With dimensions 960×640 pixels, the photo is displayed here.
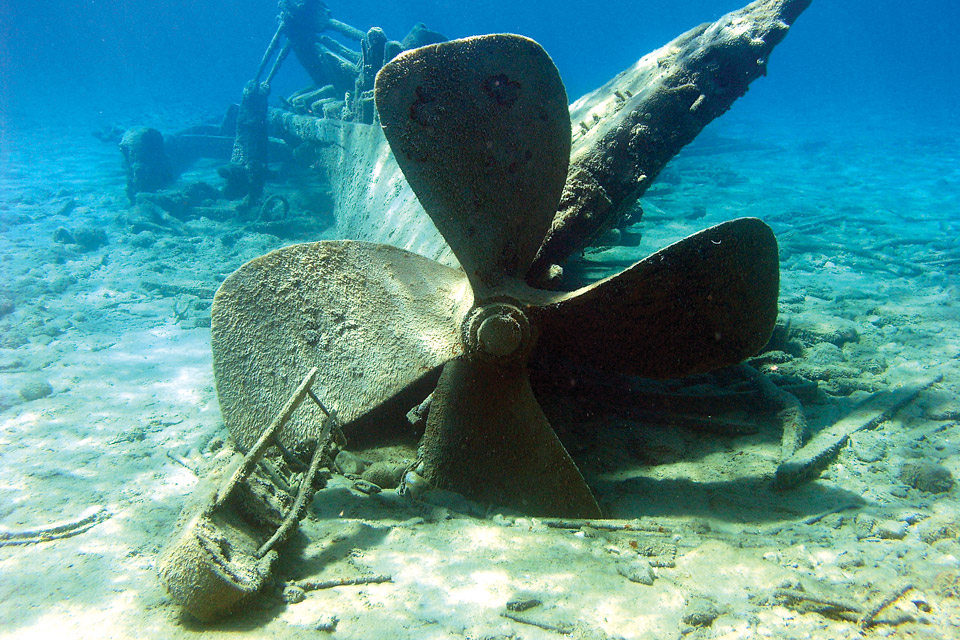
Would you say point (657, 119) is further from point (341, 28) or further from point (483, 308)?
point (341, 28)

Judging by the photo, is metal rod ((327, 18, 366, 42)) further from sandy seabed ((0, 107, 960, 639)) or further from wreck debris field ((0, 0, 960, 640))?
sandy seabed ((0, 107, 960, 639))

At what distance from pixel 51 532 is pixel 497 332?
268 centimetres

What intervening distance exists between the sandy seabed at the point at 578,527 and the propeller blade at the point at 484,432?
23 centimetres

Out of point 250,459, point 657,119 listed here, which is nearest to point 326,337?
point 250,459

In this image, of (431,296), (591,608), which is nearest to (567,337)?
(431,296)

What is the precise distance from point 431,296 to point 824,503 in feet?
9.06

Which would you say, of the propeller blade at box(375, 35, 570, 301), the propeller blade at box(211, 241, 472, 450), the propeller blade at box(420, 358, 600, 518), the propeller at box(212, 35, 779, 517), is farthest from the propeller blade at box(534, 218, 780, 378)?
the propeller blade at box(211, 241, 472, 450)

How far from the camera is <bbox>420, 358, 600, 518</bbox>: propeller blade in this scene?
2943mm

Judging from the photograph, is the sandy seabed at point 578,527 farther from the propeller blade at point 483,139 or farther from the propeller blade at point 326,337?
the propeller blade at point 483,139

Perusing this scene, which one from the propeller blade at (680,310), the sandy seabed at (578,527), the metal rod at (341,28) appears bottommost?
the sandy seabed at (578,527)

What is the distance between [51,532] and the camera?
2.52 meters

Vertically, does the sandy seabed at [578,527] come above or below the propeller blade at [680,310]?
below

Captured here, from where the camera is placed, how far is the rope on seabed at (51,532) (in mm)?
2445

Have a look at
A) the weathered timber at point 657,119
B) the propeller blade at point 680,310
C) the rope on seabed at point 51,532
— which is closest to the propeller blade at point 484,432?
the propeller blade at point 680,310
